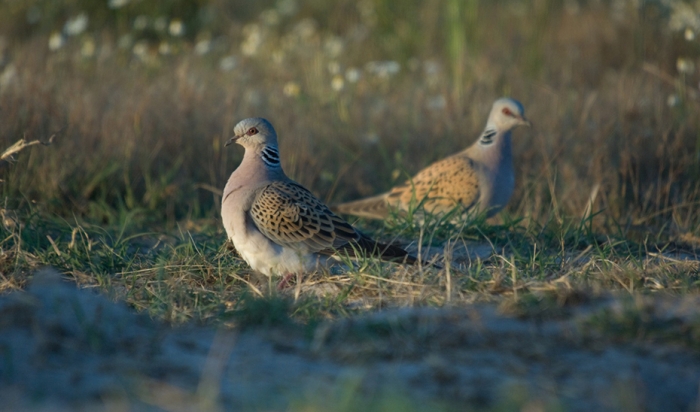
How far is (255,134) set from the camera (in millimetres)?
4922

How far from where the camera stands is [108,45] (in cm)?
922

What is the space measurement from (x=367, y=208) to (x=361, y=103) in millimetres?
2506

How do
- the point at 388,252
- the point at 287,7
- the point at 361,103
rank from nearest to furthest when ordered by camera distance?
the point at 388,252 < the point at 361,103 < the point at 287,7

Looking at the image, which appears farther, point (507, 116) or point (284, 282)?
point (507, 116)

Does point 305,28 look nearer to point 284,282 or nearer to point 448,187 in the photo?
point 448,187

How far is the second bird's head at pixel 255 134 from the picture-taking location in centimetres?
489

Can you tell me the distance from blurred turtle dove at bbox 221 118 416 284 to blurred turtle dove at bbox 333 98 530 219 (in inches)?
51.5

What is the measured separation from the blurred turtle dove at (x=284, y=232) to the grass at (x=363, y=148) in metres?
0.14

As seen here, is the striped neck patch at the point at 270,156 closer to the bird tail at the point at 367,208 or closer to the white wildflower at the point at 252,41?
the bird tail at the point at 367,208

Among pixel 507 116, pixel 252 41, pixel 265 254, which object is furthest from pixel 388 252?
pixel 252 41

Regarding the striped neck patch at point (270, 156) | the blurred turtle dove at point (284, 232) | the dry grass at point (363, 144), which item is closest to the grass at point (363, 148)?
the dry grass at point (363, 144)

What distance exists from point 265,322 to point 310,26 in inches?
350

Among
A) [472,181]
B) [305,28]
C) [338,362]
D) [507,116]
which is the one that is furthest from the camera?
[305,28]

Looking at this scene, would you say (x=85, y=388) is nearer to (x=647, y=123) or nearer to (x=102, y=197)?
(x=102, y=197)
